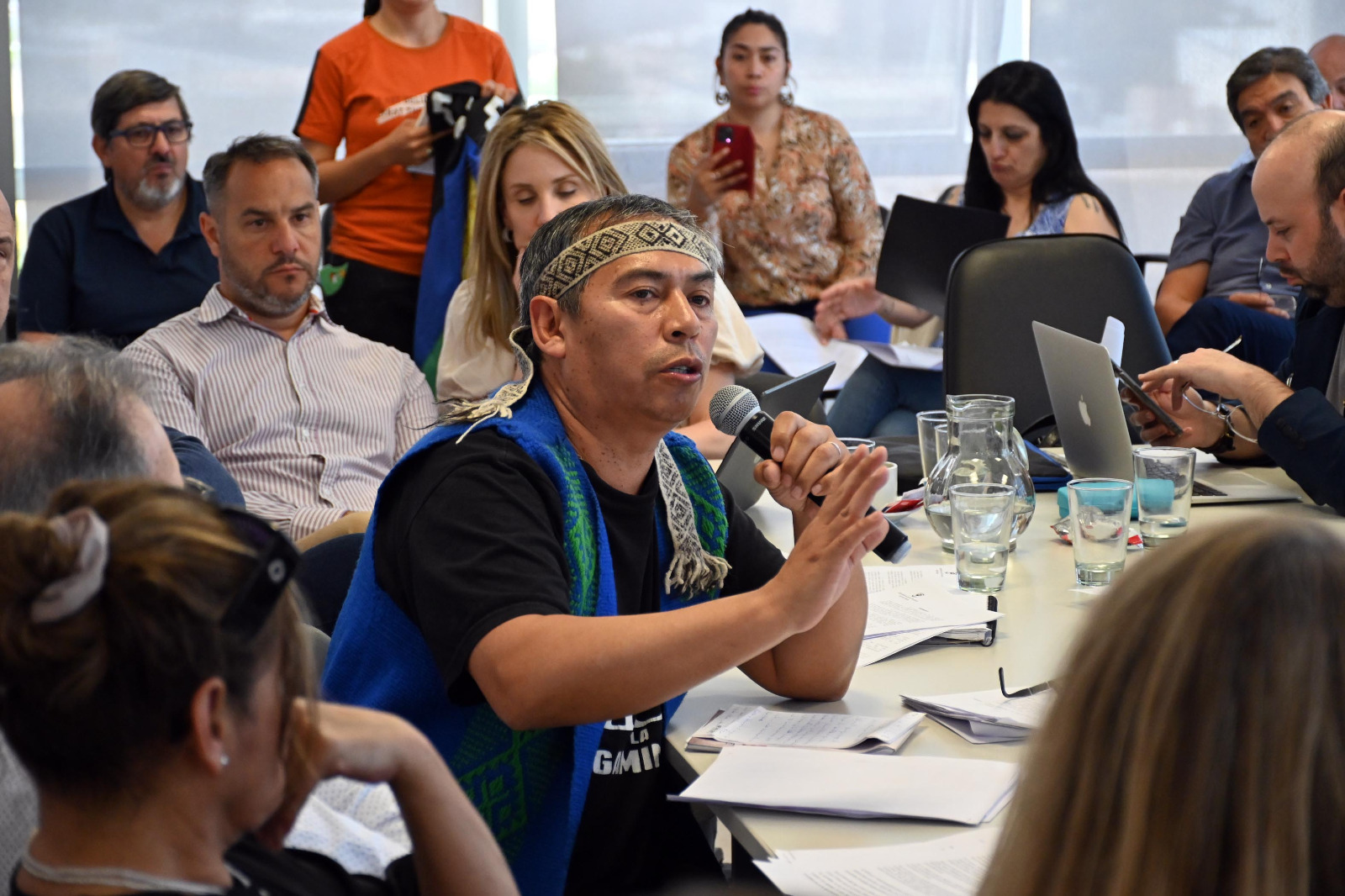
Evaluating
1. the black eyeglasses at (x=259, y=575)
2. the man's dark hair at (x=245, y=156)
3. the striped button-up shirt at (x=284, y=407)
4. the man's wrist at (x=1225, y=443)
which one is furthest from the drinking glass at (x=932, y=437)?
the man's dark hair at (x=245, y=156)

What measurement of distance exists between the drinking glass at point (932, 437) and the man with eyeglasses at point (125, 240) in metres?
2.27

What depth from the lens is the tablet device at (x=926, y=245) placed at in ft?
11.1

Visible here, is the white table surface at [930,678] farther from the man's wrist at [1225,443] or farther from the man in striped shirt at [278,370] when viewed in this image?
the man in striped shirt at [278,370]

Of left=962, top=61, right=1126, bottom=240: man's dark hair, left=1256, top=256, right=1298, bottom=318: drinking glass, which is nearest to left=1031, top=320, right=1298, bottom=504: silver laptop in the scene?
left=1256, top=256, right=1298, bottom=318: drinking glass

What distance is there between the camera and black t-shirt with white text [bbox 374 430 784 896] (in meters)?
1.28

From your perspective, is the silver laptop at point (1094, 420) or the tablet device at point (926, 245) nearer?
the silver laptop at point (1094, 420)

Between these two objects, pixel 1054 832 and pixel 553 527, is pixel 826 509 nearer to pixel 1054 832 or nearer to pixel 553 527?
pixel 553 527

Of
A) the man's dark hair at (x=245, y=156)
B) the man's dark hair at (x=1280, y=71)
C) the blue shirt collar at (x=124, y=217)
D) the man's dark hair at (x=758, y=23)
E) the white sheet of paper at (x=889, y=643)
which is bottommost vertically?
the white sheet of paper at (x=889, y=643)

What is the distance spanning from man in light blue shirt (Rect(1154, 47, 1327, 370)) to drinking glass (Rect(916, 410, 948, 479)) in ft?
6.43

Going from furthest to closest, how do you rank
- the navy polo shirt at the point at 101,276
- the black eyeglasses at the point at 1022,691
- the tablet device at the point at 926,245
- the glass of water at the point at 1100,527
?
the navy polo shirt at the point at 101,276 < the tablet device at the point at 926,245 < the glass of water at the point at 1100,527 < the black eyeglasses at the point at 1022,691

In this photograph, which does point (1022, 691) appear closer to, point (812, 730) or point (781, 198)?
point (812, 730)

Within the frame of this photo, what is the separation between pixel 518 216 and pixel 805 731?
5.66ft

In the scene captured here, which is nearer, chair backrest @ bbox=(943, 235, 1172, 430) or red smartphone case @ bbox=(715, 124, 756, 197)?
chair backrest @ bbox=(943, 235, 1172, 430)

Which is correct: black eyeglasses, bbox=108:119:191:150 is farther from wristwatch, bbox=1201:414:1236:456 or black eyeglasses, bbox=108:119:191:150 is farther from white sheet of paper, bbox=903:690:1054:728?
white sheet of paper, bbox=903:690:1054:728
